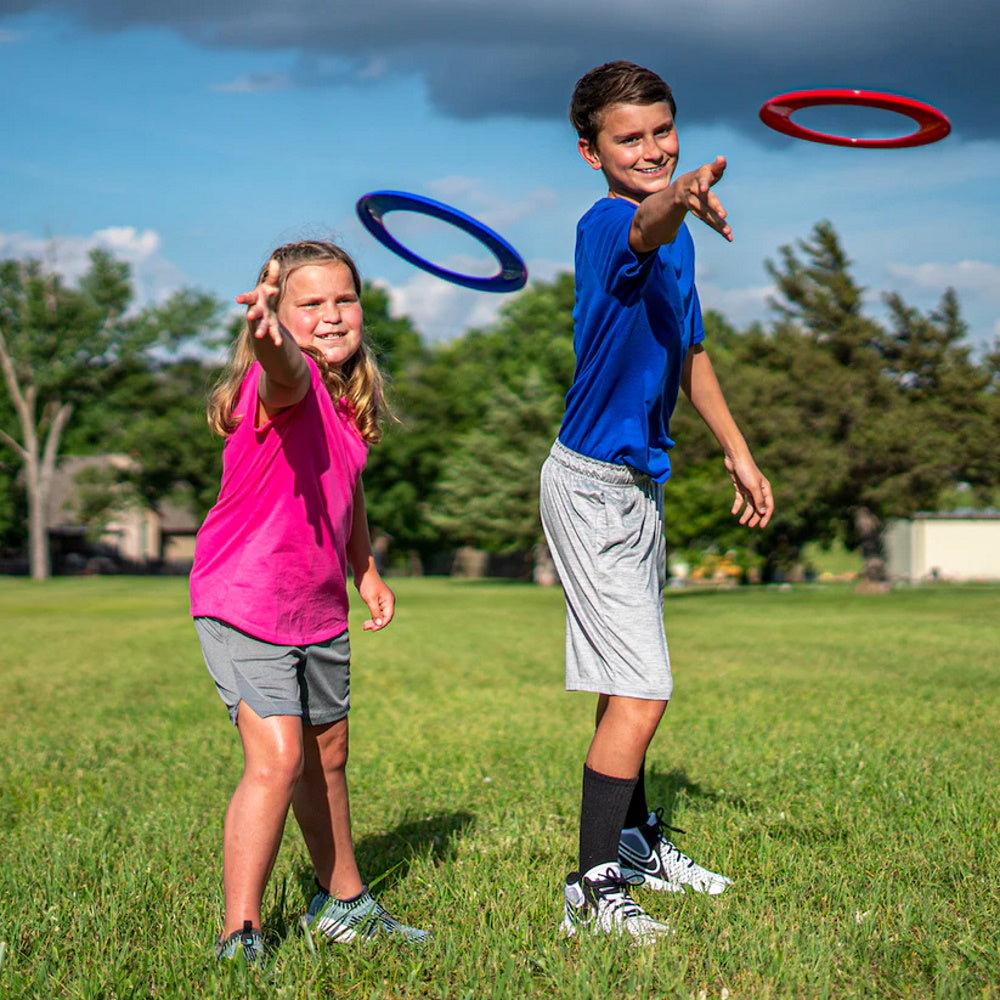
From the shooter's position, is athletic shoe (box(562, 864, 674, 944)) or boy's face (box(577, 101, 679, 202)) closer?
athletic shoe (box(562, 864, 674, 944))

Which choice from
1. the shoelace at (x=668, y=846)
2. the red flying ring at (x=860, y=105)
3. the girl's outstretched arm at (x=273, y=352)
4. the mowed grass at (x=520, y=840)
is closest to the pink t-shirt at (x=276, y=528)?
the girl's outstretched arm at (x=273, y=352)

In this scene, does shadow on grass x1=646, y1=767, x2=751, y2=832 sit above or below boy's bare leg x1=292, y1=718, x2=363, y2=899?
below

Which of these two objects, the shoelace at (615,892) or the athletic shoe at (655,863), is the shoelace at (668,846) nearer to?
the athletic shoe at (655,863)

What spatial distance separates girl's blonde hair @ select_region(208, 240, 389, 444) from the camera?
3.15 metres

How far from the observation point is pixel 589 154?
352cm

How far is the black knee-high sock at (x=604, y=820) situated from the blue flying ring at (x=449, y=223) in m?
2.05

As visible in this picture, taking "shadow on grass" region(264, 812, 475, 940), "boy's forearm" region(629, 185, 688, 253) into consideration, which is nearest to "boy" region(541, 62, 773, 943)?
"boy's forearm" region(629, 185, 688, 253)

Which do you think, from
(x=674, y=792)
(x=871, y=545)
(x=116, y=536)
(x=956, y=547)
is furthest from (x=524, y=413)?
(x=674, y=792)

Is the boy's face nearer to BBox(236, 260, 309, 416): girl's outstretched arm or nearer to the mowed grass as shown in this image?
BBox(236, 260, 309, 416): girl's outstretched arm

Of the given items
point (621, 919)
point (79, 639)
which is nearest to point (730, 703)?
point (621, 919)

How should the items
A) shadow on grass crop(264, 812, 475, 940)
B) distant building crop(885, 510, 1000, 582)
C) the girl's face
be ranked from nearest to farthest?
the girl's face < shadow on grass crop(264, 812, 475, 940) < distant building crop(885, 510, 1000, 582)

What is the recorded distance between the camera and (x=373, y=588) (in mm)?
3590

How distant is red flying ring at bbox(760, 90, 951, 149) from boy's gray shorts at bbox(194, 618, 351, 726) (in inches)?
88.6

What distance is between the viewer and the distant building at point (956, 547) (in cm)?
6269
